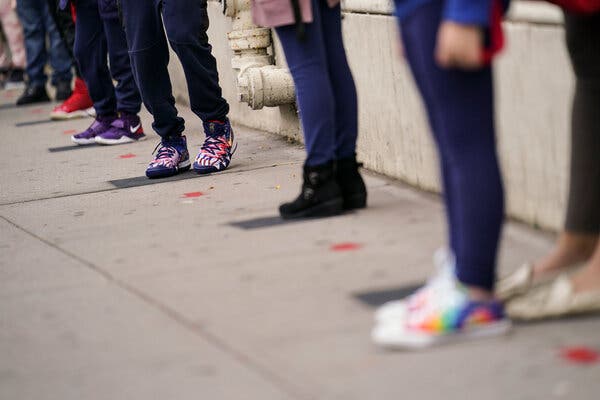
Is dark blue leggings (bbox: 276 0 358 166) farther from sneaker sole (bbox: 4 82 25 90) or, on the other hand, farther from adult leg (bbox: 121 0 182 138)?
sneaker sole (bbox: 4 82 25 90)

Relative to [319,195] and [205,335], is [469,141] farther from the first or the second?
[319,195]

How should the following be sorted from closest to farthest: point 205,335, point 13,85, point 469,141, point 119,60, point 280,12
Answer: point 469,141, point 205,335, point 280,12, point 119,60, point 13,85

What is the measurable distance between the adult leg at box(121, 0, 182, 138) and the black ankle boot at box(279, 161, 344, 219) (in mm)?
1414

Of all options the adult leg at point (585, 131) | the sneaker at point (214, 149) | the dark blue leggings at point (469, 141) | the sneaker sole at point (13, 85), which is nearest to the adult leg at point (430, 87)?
the dark blue leggings at point (469, 141)

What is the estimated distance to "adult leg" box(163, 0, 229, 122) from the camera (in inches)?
241

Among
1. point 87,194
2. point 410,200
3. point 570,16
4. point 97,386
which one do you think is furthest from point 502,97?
point 87,194

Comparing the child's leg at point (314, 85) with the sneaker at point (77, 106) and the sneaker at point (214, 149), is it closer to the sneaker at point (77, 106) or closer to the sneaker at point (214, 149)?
the sneaker at point (214, 149)

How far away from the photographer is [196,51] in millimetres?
6273

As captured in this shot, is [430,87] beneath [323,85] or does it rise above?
above

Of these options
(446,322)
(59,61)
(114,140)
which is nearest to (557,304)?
(446,322)

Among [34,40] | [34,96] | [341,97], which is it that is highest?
[341,97]

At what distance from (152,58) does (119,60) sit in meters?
1.51

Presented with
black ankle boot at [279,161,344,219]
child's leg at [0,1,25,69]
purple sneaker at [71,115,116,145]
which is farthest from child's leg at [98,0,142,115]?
child's leg at [0,1,25,69]

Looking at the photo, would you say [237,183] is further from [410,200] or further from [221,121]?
[410,200]
